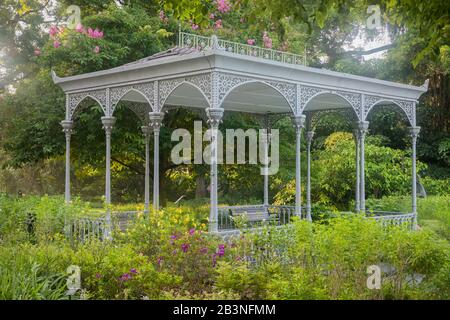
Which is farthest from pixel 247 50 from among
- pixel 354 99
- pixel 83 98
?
pixel 83 98

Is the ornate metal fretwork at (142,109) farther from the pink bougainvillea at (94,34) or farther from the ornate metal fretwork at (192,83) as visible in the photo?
the ornate metal fretwork at (192,83)

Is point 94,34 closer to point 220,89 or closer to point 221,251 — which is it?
point 220,89

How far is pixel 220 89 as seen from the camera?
33.8 feet

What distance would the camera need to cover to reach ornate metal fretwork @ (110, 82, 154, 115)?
39.0ft

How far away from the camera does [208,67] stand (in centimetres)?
→ 1023

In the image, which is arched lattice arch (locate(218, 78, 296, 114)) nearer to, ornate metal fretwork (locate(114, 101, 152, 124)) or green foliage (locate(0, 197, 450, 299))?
green foliage (locate(0, 197, 450, 299))

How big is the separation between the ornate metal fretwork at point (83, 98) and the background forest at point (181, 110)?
1.79 metres

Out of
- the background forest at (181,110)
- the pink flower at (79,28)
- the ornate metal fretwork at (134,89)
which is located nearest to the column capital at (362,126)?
the background forest at (181,110)

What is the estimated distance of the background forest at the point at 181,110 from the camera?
16.4 m

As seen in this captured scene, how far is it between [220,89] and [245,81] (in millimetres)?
663

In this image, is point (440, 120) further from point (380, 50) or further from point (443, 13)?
point (443, 13)
